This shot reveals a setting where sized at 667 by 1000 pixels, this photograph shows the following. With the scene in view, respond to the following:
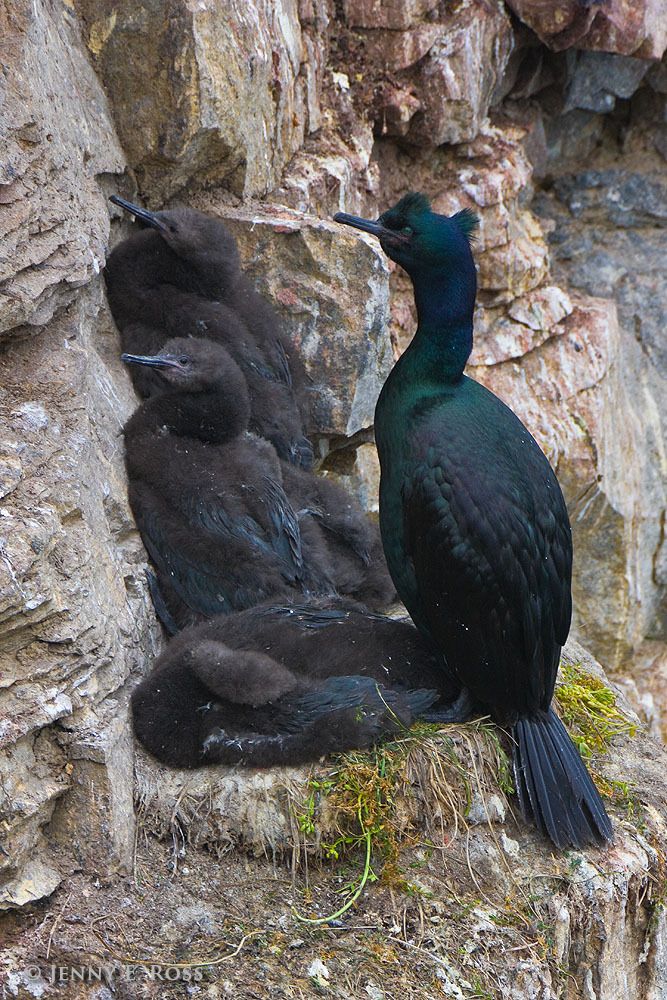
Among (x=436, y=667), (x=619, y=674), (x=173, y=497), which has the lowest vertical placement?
(x=619, y=674)

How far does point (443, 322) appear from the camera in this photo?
4.41 m

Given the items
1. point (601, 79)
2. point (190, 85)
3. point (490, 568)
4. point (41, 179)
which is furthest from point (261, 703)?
point (601, 79)

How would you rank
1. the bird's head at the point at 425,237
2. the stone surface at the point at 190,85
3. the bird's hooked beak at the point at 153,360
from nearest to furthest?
the bird's head at the point at 425,237
the bird's hooked beak at the point at 153,360
the stone surface at the point at 190,85

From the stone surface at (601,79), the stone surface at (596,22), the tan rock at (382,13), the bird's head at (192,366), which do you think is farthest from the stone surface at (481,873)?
the stone surface at (601,79)

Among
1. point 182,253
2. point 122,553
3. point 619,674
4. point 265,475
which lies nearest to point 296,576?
point 265,475

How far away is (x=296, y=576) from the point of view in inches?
193

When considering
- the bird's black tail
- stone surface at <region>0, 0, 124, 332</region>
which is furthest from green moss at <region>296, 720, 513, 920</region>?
stone surface at <region>0, 0, 124, 332</region>

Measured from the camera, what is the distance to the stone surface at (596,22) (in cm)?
723

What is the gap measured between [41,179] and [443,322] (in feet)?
4.89

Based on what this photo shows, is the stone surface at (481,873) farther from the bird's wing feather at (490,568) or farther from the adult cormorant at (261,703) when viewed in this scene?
the bird's wing feather at (490,568)

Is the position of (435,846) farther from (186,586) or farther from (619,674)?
(619,674)

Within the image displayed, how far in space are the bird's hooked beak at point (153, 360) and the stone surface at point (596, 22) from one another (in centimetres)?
383

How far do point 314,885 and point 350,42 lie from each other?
4.81 meters

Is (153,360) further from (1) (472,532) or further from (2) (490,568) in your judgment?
(2) (490,568)
